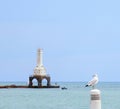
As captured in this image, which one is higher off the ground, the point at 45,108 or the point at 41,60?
the point at 41,60

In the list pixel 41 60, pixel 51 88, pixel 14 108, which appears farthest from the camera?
pixel 51 88

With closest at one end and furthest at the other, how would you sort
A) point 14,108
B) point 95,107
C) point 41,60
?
1. point 95,107
2. point 14,108
3. point 41,60

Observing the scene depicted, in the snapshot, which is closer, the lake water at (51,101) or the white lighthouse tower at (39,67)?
the lake water at (51,101)

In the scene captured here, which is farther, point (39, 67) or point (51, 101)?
point (39, 67)

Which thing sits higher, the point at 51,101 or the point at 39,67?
the point at 39,67

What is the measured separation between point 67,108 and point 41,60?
58513mm

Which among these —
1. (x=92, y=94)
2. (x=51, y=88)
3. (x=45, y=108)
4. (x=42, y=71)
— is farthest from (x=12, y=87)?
(x=92, y=94)

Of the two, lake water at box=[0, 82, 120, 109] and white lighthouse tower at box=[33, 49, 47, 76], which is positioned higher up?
Result: white lighthouse tower at box=[33, 49, 47, 76]

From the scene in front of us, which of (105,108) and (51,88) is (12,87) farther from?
(105,108)

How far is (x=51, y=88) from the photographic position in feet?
382

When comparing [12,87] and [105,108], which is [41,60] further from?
[105,108]

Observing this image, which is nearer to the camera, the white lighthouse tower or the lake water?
the lake water

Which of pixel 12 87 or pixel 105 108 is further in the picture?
pixel 12 87

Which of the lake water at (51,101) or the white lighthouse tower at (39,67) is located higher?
the white lighthouse tower at (39,67)
